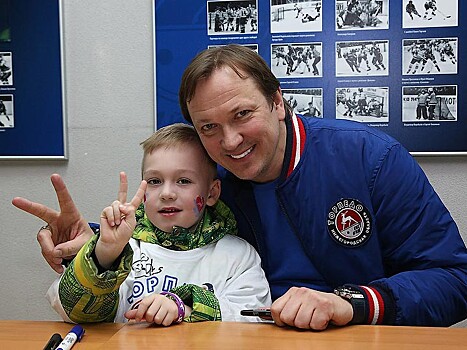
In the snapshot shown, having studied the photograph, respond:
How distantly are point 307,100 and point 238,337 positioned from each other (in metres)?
1.60

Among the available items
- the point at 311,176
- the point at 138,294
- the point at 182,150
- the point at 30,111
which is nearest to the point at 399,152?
the point at 311,176

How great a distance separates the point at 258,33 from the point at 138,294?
142cm

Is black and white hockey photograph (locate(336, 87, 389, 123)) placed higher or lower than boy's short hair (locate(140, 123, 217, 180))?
higher

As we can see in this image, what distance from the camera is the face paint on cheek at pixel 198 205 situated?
5.38 ft

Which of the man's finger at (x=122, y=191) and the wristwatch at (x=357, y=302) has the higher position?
the man's finger at (x=122, y=191)

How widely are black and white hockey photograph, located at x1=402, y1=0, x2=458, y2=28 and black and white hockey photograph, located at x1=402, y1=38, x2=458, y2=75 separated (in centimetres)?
6

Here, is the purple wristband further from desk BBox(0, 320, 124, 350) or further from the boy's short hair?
the boy's short hair

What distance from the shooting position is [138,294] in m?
1.54

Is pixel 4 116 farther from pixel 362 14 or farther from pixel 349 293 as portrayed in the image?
pixel 349 293

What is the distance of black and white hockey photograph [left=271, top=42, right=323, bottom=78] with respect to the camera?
2574 millimetres

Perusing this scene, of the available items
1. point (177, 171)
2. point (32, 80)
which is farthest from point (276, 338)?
point (32, 80)

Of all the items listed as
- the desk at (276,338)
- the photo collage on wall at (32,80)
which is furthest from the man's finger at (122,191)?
the photo collage on wall at (32,80)

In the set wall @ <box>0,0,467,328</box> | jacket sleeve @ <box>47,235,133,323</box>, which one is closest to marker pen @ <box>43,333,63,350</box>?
jacket sleeve @ <box>47,235,133,323</box>

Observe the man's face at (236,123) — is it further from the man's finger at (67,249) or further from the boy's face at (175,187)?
the man's finger at (67,249)
